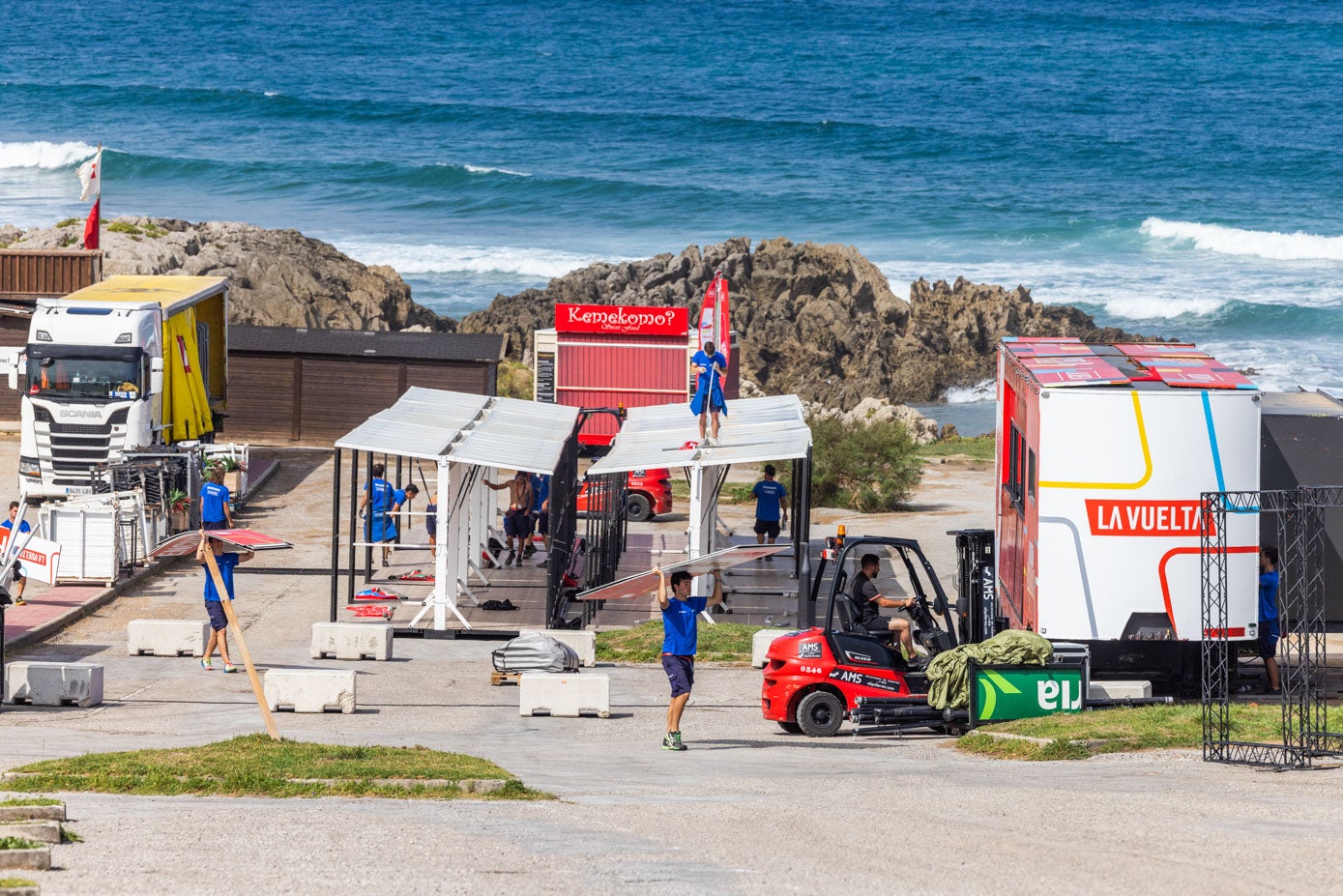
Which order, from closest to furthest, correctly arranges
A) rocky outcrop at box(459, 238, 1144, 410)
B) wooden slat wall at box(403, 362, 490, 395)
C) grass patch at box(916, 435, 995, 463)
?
wooden slat wall at box(403, 362, 490, 395) < grass patch at box(916, 435, 995, 463) < rocky outcrop at box(459, 238, 1144, 410)

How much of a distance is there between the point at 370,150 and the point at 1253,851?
7790 cm

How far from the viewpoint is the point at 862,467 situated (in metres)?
31.3

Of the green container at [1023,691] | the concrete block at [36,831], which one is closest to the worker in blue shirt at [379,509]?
the green container at [1023,691]

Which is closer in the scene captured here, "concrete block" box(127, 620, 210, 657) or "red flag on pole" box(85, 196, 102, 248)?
"concrete block" box(127, 620, 210, 657)

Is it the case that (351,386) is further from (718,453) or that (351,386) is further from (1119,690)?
(1119,690)

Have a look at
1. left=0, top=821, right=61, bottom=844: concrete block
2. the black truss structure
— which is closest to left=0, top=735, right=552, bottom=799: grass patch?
left=0, top=821, right=61, bottom=844: concrete block

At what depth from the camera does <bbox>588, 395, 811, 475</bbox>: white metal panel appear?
21.8 meters

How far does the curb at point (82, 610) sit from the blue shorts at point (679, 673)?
8.30m

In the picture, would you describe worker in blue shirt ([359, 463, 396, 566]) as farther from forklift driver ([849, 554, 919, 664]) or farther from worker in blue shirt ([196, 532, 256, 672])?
forklift driver ([849, 554, 919, 664])

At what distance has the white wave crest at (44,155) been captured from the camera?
83.8 m

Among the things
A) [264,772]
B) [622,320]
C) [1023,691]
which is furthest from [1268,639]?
[622,320]

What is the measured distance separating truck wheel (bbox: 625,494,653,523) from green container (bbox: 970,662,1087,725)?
48.7ft

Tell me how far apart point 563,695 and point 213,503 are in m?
5.75

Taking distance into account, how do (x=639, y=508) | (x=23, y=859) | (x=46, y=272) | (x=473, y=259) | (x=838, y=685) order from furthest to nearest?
(x=473, y=259) → (x=46, y=272) → (x=639, y=508) → (x=838, y=685) → (x=23, y=859)
